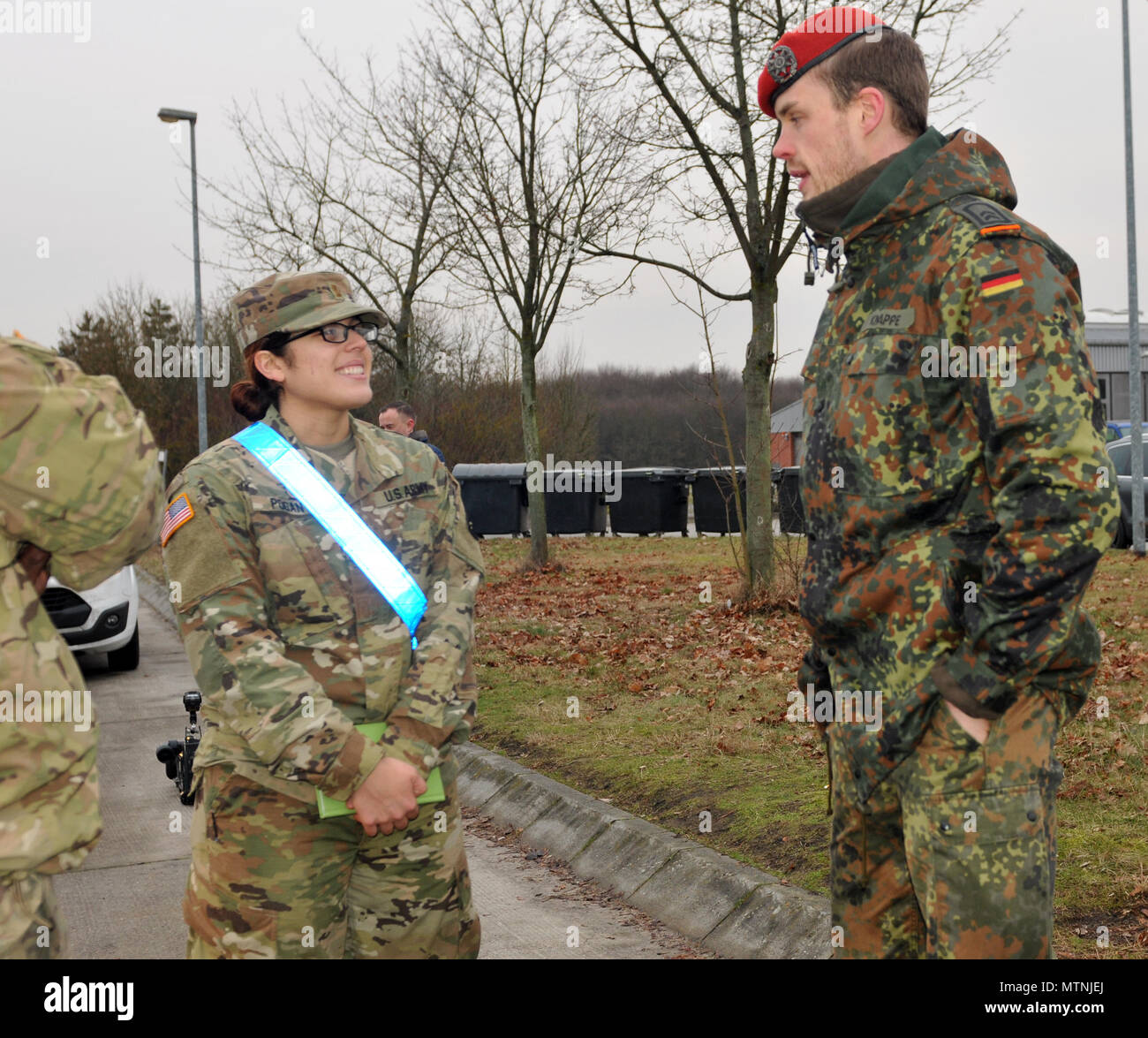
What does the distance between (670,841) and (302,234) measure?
1689cm

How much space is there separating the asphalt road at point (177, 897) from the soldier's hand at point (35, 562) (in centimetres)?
235

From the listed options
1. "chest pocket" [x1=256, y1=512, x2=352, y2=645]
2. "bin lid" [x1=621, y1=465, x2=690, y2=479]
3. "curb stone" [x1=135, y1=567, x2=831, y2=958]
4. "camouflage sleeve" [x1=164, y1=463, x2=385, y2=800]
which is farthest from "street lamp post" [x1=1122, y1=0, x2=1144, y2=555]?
"camouflage sleeve" [x1=164, y1=463, x2=385, y2=800]

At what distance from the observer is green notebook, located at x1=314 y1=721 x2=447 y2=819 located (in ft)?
8.77

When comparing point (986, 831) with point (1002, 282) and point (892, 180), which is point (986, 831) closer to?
point (1002, 282)

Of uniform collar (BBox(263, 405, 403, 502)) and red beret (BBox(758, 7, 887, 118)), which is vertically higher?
red beret (BBox(758, 7, 887, 118))

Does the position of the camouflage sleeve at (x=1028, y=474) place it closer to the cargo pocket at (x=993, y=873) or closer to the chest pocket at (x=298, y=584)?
the cargo pocket at (x=993, y=873)

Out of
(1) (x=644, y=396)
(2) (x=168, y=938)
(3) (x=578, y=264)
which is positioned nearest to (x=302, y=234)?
(3) (x=578, y=264)

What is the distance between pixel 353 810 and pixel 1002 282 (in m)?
1.67

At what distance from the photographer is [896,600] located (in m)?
2.39

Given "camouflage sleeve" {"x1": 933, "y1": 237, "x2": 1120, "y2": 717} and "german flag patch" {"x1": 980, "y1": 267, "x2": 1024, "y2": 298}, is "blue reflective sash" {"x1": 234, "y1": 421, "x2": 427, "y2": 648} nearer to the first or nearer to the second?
"camouflage sleeve" {"x1": 933, "y1": 237, "x2": 1120, "y2": 717}

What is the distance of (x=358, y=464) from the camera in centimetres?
301

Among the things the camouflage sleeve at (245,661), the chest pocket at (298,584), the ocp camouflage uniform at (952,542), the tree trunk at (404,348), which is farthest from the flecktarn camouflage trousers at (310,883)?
the tree trunk at (404,348)

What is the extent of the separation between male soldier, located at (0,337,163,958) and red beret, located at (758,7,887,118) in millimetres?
1489

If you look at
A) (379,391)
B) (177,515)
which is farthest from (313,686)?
(379,391)
